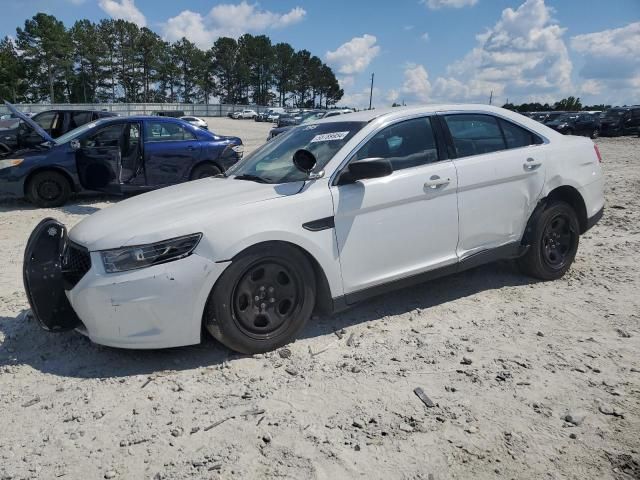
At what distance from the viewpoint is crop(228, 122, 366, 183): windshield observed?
12.4 ft

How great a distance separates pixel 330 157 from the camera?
3744mm

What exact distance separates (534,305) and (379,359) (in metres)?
1.66

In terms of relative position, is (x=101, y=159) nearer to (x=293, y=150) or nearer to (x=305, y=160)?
(x=293, y=150)

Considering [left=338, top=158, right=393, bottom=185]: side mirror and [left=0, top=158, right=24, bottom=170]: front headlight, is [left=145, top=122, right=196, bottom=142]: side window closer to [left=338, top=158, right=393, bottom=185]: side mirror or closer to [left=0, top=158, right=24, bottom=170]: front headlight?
[left=0, top=158, right=24, bottom=170]: front headlight

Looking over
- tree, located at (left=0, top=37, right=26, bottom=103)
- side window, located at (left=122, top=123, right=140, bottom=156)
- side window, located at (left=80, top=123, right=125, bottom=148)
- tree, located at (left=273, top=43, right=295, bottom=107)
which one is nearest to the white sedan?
side window, located at (left=122, top=123, right=140, bottom=156)

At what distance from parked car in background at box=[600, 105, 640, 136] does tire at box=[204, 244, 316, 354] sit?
3204cm

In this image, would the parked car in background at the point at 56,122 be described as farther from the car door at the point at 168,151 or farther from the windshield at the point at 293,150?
the windshield at the point at 293,150

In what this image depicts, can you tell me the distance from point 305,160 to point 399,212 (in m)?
0.79

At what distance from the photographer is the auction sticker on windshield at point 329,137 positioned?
3908 millimetres

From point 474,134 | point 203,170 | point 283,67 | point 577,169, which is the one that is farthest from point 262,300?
point 283,67

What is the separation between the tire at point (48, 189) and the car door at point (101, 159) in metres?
0.32

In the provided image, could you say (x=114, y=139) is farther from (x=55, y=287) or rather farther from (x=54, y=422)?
(x=54, y=422)

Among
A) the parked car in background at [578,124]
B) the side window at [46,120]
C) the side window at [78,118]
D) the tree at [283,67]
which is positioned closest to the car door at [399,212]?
the side window at [78,118]

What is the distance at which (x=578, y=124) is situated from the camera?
29.1 meters
